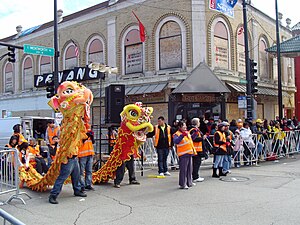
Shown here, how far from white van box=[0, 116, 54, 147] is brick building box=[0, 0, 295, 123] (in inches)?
203

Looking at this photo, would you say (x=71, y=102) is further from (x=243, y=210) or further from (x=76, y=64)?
(x=76, y=64)

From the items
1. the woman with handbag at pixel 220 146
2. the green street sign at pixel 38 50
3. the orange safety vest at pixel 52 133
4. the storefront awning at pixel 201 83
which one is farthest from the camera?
the storefront awning at pixel 201 83

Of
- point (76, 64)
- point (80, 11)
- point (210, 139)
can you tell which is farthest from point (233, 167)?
point (80, 11)

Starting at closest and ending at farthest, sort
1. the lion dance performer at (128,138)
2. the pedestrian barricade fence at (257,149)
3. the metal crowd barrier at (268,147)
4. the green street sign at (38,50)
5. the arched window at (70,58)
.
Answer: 1. the lion dance performer at (128,138)
2. the pedestrian barricade fence at (257,149)
3. the metal crowd barrier at (268,147)
4. the green street sign at (38,50)
5. the arched window at (70,58)

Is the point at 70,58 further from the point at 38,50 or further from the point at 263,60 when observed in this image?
the point at 263,60

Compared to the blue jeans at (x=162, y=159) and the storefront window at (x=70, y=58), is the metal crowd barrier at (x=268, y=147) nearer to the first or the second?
the blue jeans at (x=162, y=159)

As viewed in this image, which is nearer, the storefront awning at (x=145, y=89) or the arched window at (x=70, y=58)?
the storefront awning at (x=145, y=89)

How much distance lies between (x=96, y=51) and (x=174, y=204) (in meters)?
17.4

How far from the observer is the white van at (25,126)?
16.0m

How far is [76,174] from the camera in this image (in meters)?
7.56

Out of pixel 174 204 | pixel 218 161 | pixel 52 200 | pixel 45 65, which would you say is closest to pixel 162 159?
pixel 218 161

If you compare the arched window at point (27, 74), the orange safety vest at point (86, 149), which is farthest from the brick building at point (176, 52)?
the orange safety vest at point (86, 149)

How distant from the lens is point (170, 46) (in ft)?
63.2

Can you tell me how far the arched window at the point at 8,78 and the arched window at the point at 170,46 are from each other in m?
15.9
